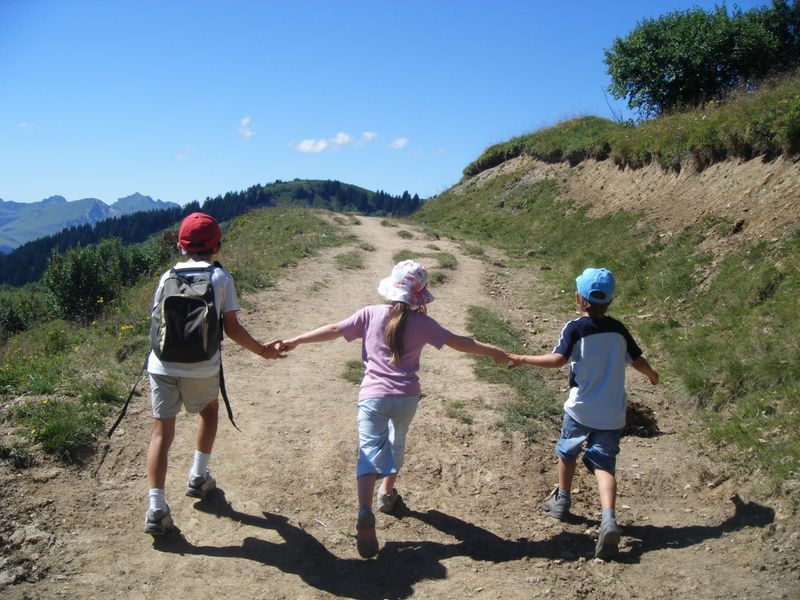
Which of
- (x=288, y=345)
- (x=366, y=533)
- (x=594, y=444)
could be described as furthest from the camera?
(x=288, y=345)

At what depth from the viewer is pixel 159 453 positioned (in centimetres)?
396

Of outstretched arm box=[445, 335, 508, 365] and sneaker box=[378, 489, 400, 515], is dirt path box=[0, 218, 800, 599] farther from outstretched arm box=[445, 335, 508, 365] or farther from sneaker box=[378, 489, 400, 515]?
outstretched arm box=[445, 335, 508, 365]

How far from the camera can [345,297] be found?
11383 mm

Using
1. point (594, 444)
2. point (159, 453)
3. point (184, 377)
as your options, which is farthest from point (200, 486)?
point (594, 444)

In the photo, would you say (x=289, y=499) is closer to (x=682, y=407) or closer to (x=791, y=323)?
(x=682, y=407)

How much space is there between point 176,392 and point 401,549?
1.76 m

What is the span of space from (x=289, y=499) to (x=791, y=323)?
5.21 metres

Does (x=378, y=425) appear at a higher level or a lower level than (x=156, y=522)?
higher

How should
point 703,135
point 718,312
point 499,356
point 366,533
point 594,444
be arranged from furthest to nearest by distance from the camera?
point 703,135 < point 718,312 < point 499,356 < point 594,444 < point 366,533

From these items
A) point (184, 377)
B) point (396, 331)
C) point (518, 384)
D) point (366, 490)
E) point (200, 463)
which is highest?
point (396, 331)

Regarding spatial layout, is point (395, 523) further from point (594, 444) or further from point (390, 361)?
point (594, 444)

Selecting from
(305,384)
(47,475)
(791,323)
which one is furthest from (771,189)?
(47,475)

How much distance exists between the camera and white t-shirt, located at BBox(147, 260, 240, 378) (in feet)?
12.9

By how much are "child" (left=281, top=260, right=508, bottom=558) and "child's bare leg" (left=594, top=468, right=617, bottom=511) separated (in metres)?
1.16
